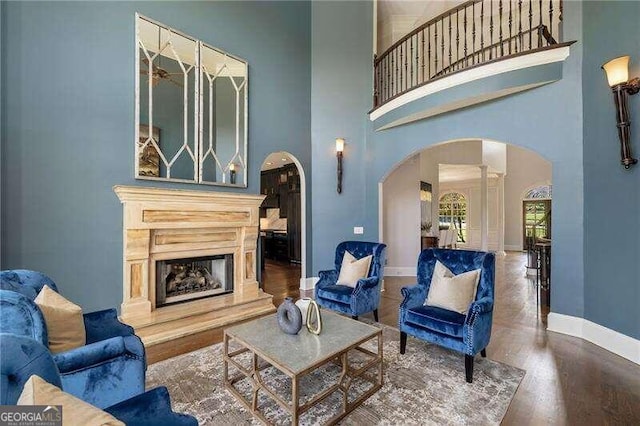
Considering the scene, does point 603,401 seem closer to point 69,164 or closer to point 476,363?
point 476,363

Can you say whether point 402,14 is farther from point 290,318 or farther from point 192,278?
point 290,318

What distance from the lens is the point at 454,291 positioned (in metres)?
2.50

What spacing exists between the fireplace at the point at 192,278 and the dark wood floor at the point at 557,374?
204 centimetres

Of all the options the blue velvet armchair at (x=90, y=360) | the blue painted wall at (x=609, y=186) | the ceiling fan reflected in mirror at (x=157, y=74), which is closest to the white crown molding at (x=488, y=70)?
the blue painted wall at (x=609, y=186)

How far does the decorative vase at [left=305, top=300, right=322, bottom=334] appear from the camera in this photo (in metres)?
2.08

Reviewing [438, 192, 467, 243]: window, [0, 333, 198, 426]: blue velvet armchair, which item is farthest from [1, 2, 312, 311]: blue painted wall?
[438, 192, 467, 243]: window

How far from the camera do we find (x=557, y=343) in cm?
289

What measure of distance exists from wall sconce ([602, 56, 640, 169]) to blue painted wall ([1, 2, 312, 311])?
456 centimetres

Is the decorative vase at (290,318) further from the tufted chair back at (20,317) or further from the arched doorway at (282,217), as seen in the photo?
the arched doorway at (282,217)

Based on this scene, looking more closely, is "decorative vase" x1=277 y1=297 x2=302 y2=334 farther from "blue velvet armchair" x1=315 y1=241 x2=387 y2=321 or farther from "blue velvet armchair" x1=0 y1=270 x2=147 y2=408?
"blue velvet armchair" x1=315 y1=241 x2=387 y2=321

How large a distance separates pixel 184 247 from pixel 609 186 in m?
4.57

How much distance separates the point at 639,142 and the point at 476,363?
2.46m

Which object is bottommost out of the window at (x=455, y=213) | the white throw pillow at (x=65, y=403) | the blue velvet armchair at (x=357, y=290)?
the blue velvet armchair at (x=357, y=290)

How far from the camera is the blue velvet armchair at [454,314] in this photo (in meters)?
2.23
